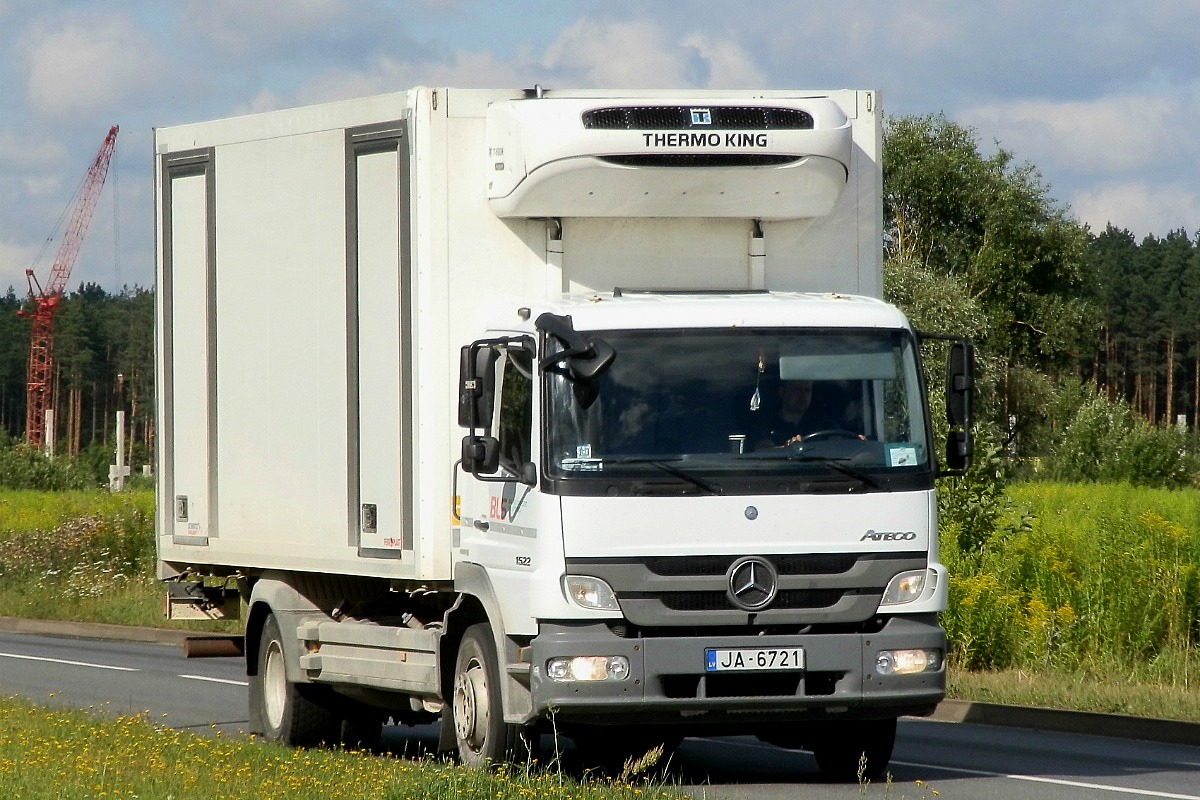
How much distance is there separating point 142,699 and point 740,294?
8771 millimetres

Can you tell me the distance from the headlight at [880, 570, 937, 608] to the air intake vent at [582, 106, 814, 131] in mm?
2663

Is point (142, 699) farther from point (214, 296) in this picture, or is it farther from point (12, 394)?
point (12, 394)

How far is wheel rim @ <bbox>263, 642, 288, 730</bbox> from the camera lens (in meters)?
12.7

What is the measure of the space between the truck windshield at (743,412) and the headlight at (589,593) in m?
0.50

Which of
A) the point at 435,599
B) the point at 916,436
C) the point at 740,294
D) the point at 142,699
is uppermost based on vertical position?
the point at 740,294

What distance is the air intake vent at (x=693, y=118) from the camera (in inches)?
412

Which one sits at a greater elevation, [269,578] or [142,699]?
[269,578]

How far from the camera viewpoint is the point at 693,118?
34.4 ft

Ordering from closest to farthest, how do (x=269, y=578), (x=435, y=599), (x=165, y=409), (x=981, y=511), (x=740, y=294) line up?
(x=740, y=294) → (x=435, y=599) → (x=269, y=578) → (x=165, y=409) → (x=981, y=511)

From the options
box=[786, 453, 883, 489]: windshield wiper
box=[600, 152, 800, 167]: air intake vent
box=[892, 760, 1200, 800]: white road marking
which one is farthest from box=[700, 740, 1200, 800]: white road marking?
box=[600, 152, 800, 167]: air intake vent

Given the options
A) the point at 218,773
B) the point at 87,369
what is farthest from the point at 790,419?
the point at 87,369

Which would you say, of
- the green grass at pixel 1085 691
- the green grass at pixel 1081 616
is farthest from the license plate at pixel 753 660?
the green grass at pixel 1081 616

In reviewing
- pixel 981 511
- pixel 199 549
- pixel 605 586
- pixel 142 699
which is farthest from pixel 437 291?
pixel 981 511

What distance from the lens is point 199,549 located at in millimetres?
13242
